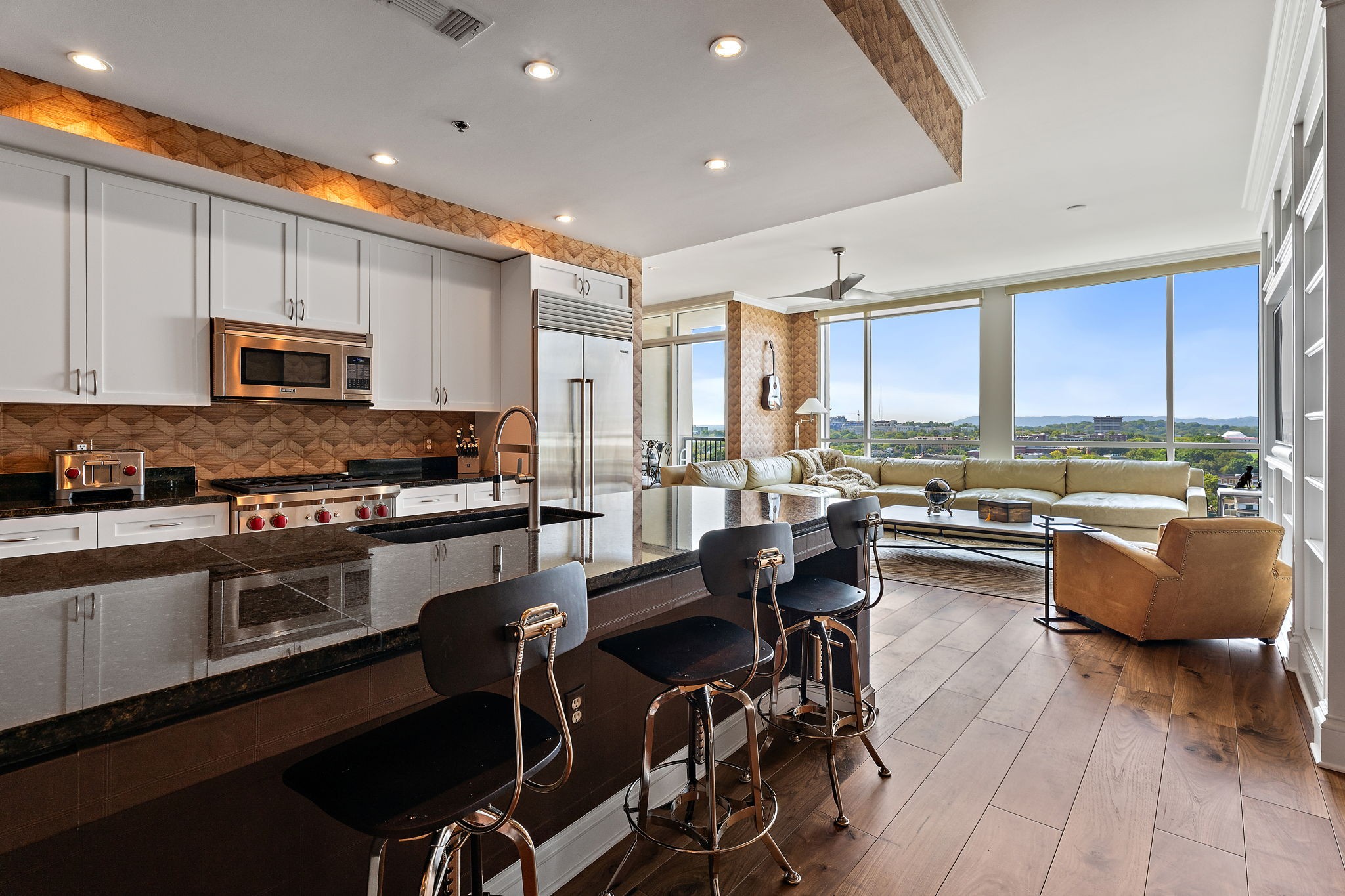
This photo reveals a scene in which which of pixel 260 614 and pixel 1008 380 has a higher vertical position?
pixel 1008 380

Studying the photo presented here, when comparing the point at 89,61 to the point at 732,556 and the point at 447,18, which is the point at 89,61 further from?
the point at 732,556

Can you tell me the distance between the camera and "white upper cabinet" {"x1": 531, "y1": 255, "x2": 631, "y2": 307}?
418cm

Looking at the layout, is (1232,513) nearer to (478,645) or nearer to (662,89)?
(662,89)

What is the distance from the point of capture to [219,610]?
100cm

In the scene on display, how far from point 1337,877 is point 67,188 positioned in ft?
15.9

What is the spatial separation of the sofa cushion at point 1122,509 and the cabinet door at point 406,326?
5464 mm

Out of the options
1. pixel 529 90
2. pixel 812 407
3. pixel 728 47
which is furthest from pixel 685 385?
pixel 728 47

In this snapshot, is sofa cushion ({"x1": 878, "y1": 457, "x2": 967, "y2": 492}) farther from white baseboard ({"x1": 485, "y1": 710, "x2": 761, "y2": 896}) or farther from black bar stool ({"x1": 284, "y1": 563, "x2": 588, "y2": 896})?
black bar stool ({"x1": 284, "y1": 563, "x2": 588, "y2": 896})

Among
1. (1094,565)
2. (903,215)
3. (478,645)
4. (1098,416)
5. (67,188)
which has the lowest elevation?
(1094,565)

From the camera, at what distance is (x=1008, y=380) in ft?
23.8

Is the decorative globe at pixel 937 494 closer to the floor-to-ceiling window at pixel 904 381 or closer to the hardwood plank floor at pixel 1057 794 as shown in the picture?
the hardwood plank floor at pixel 1057 794

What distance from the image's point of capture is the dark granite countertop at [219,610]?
0.69 metres

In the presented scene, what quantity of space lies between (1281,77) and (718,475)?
486 centimetres

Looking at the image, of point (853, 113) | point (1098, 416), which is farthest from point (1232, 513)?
point (853, 113)
